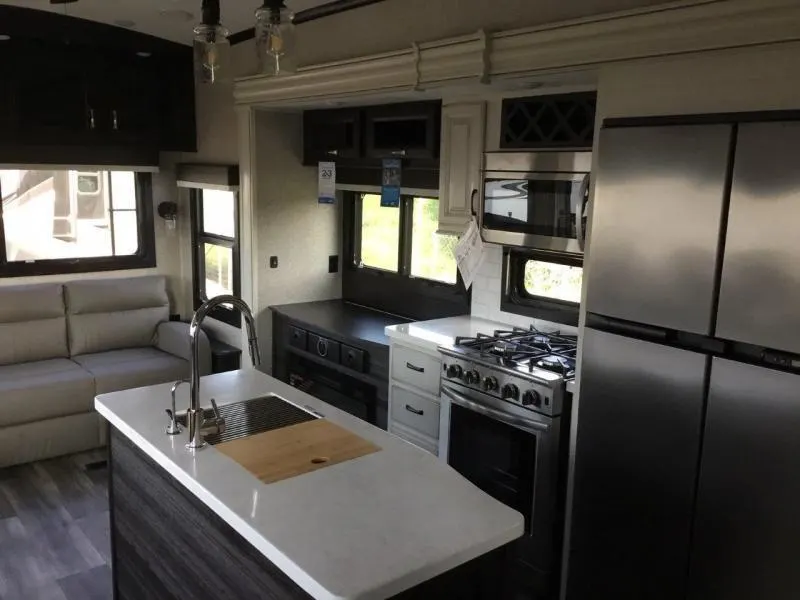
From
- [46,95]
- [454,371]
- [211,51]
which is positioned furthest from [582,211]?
[46,95]

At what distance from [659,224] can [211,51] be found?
147cm

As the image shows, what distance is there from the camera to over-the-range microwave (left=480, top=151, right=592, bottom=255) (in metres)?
2.91

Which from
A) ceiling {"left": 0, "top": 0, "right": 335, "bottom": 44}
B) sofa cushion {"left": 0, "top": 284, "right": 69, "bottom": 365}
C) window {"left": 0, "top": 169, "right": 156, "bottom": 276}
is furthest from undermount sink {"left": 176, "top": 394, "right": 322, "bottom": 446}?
window {"left": 0, "top": 169, "right": 156, "bottom": 276}

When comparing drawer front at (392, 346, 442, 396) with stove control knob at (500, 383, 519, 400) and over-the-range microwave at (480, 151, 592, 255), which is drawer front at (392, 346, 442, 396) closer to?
stove control knob at (500, 383, 519, 400)

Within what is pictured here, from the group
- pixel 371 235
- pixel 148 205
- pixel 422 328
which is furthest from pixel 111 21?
pixel 422 328

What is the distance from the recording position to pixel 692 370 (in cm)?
227

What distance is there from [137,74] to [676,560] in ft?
14.6

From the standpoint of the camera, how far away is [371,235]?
4.82 metres

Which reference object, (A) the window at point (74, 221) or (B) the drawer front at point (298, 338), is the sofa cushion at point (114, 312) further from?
(B) the drawer front at point (298, 338)

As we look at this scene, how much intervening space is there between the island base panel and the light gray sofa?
76.8 inches

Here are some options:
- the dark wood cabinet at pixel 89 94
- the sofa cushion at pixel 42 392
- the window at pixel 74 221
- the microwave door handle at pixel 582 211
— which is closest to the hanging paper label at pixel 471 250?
the microwave door handle at pixel 582 211

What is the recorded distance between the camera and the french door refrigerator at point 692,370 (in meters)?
2.04

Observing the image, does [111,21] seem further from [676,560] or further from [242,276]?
[676,560]

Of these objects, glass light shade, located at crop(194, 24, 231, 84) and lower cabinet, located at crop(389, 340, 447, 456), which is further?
lower cabinet, located at crop(389, 340, 447, 456)
